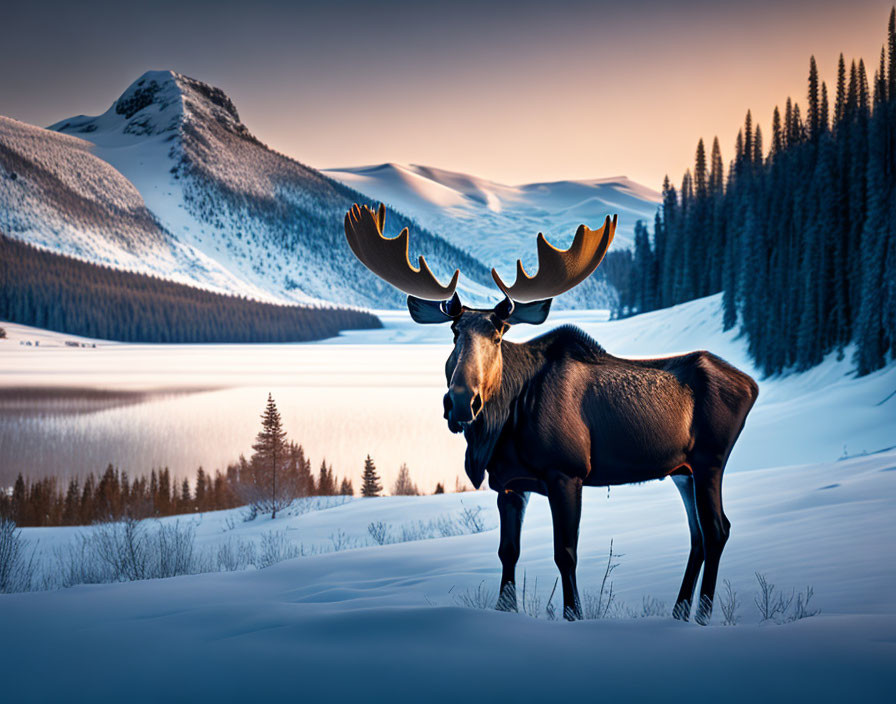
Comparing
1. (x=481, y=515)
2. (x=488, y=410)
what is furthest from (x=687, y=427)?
(x=481, y=515)

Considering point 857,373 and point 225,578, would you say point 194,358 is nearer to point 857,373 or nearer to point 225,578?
point 857,373

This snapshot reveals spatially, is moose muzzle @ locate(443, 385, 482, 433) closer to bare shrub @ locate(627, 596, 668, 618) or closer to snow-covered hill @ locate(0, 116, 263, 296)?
bare shrub @ locate(627, 596, 668, 618)

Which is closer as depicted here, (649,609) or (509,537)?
(509,537)

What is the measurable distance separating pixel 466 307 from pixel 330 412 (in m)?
40.3

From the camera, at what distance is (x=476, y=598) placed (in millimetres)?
4641

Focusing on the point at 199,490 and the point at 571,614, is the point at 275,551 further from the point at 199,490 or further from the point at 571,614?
the point at 199,490

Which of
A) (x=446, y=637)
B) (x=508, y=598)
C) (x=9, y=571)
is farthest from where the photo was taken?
(x=9, y=571)

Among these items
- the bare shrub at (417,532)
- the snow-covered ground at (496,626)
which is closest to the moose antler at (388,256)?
the snow-covered ground at (496,626)

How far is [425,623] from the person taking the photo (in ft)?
11.7

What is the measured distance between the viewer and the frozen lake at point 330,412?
16703 millimetres

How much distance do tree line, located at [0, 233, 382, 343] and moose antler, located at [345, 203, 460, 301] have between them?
391 feet

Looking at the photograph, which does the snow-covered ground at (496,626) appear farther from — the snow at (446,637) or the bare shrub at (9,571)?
the bare shrub at (9,571)

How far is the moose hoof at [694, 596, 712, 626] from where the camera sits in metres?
3.98

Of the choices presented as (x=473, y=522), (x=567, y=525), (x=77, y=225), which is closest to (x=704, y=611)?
(x=567, y=525)
